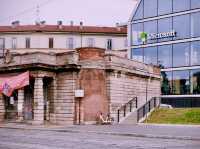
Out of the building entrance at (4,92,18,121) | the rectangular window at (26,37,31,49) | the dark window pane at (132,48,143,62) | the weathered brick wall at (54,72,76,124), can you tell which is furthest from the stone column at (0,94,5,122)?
the rectangular window at (26,37,31,49)

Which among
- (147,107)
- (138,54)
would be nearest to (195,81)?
(138,54)

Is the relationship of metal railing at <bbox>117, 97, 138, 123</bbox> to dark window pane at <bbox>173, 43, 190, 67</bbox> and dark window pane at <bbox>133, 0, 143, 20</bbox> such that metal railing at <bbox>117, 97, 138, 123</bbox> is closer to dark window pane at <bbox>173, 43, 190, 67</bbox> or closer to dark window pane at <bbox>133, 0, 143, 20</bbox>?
dark window pane at <bbox>173, 43, 190, 67</bbox>

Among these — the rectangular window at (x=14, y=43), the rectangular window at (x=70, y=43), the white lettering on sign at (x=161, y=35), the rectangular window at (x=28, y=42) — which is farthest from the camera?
the rectangular window at (x=70, y=43)

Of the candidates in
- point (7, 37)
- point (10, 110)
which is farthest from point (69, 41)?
point (10, 110)

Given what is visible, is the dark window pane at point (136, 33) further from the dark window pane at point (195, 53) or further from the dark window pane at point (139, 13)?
the dark window pane at point (195, 53)

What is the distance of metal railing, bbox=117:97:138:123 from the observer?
3869cm

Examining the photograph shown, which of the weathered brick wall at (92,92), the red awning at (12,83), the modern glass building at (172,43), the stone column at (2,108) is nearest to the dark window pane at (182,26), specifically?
the modern glass building at (172,43)

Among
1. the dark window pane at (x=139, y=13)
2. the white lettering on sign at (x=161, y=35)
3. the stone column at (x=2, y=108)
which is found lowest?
the stone column at (x=2, y=108)

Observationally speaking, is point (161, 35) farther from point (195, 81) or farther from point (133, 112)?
point (133, 112)

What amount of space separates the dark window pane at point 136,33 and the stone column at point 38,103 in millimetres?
25682

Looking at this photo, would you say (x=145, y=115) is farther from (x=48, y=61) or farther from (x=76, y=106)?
(x=48, y=61)

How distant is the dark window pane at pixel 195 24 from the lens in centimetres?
5447

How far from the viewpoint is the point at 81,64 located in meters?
36.9

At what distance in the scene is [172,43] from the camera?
2237 inches
